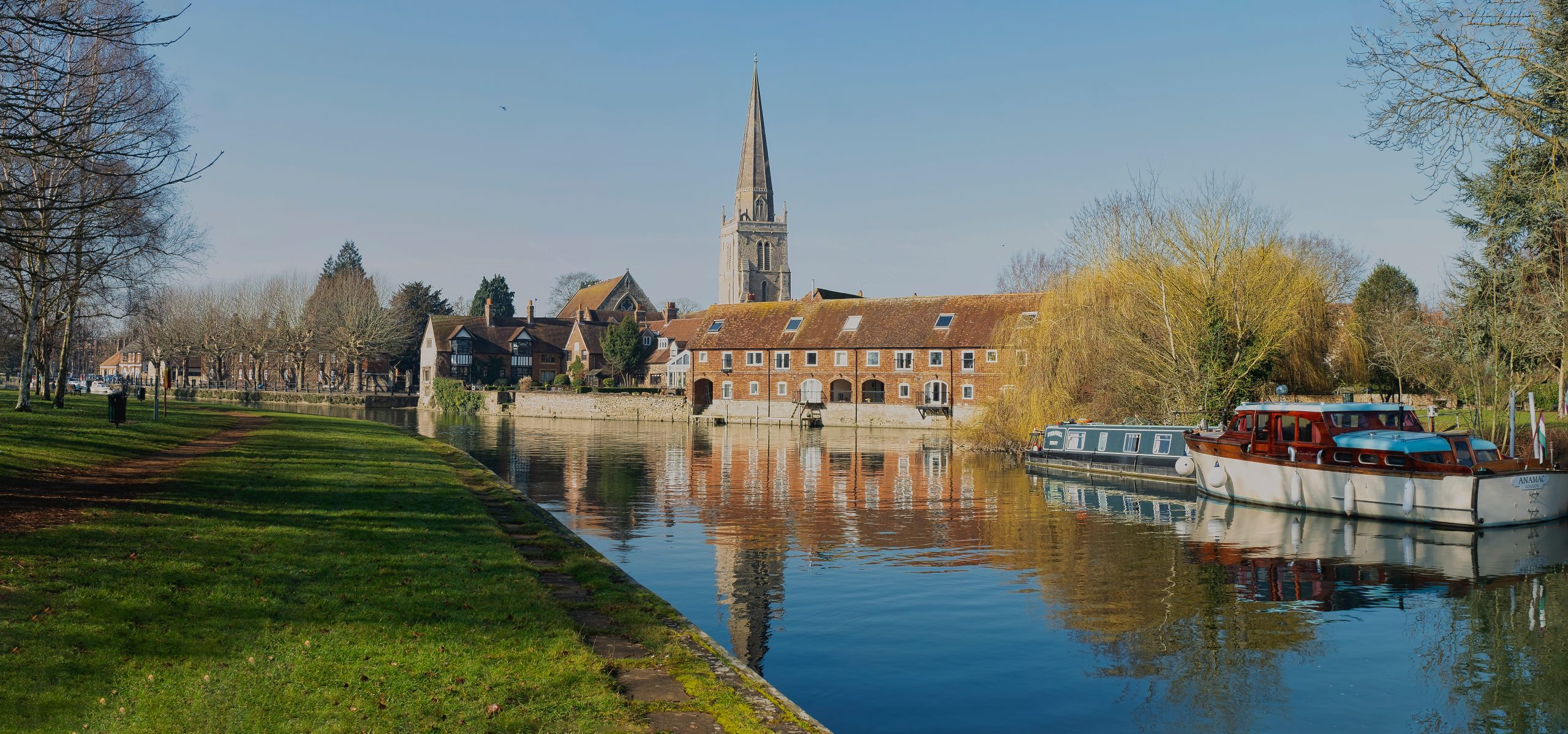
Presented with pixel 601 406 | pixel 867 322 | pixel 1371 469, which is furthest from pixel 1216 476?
pixel 601 406

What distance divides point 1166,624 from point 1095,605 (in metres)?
1.41

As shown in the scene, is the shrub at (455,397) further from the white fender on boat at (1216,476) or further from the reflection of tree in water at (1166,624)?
the reflection of tree in water at (1166,624)

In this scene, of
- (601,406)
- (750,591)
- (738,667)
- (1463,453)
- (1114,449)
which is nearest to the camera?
(738,667)

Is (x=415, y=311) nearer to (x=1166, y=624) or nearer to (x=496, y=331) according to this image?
(x=496, y=331)

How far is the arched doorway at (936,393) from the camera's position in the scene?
66.1m

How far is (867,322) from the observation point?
70750 mm

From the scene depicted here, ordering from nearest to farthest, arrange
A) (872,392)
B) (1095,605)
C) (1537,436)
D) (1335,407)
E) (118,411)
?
1. (1095,605)
2. (1537,436)
3. (1335,407)
4. (118,411)
5. (872,392)

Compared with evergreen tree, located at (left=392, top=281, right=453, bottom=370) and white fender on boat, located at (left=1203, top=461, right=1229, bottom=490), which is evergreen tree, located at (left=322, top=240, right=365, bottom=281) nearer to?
evergreen tree, located at (left=392, top=281, right=453, bottom=370)

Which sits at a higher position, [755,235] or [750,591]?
[755,235]

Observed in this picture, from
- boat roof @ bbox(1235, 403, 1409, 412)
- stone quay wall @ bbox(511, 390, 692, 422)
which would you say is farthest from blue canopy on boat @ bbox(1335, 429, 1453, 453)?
stone quay wall @ bbox(511, 390, 692, 422)

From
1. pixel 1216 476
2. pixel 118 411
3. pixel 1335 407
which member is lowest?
pixel 1216 476

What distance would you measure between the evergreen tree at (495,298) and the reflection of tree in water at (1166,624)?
12058 cm

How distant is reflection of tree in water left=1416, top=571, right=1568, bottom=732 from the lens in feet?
36.8

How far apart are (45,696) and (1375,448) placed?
26.1m
